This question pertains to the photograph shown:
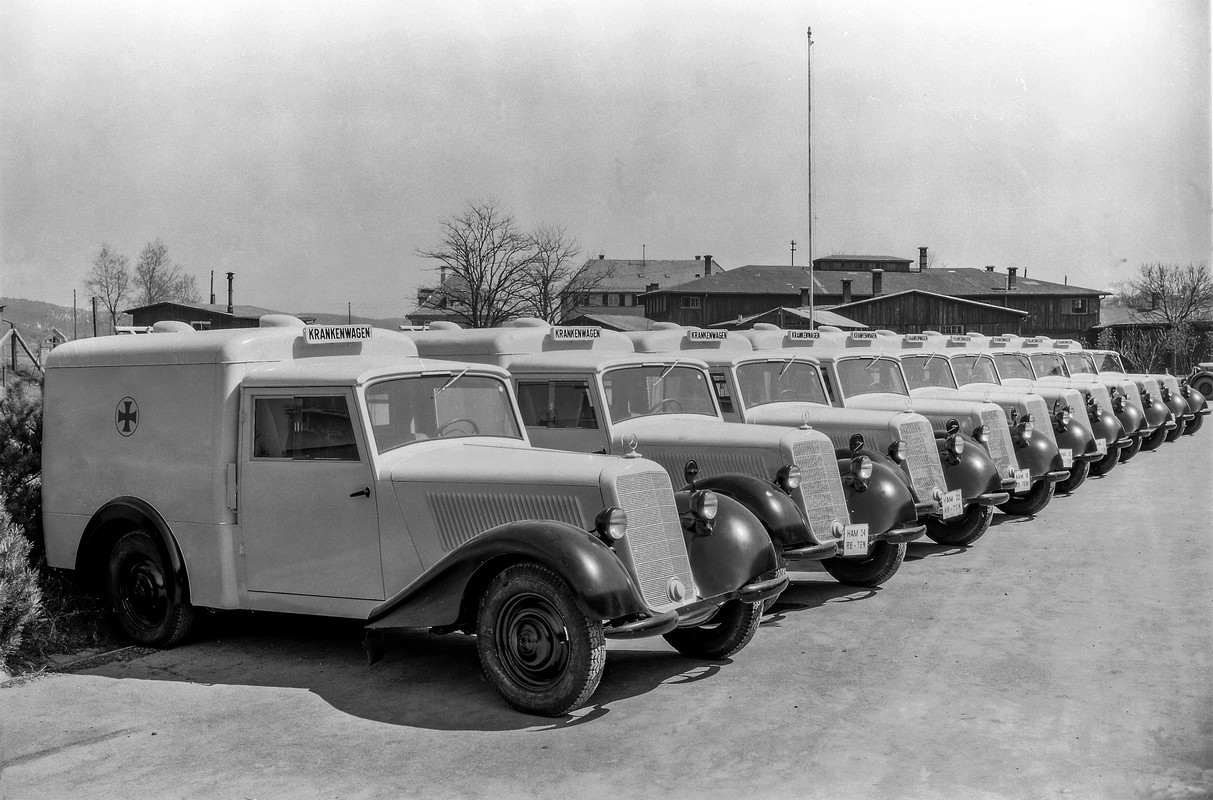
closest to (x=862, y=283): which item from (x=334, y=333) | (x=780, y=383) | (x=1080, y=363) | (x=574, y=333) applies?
(x=1080, y=363)

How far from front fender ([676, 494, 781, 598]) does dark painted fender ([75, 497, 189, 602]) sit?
3140mm

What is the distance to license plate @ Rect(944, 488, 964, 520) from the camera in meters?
9.82

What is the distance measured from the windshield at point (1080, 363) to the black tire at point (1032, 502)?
921cm

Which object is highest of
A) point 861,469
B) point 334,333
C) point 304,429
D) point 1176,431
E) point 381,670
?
point 334,333

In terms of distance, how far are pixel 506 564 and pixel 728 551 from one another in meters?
1.39

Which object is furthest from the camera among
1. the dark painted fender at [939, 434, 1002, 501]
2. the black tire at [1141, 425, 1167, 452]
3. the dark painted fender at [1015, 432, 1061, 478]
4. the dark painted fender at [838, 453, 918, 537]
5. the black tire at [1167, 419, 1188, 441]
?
the black tire at [1167, 419, 1188, 441]

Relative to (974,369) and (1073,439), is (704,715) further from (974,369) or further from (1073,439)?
(974,369)

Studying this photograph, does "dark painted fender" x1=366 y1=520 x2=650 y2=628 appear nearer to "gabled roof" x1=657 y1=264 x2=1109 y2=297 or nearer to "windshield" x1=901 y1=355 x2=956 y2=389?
"windshield" x1=901 y1=355 x2=956 y2=389

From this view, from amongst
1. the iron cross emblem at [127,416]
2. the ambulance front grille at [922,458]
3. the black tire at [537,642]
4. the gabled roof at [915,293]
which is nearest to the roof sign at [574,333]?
the ambulance front grille at [922,458]

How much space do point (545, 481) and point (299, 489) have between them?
5.16 ft

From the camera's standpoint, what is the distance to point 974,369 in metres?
16.5

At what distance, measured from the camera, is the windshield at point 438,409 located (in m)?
6.55

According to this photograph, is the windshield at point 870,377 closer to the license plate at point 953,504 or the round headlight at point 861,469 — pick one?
the license plate at point 953,504

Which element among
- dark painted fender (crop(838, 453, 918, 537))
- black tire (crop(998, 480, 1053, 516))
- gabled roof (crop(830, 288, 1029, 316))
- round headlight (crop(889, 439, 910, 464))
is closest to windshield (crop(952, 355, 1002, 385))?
black tire (crop(998, 480, 1053, 516))
